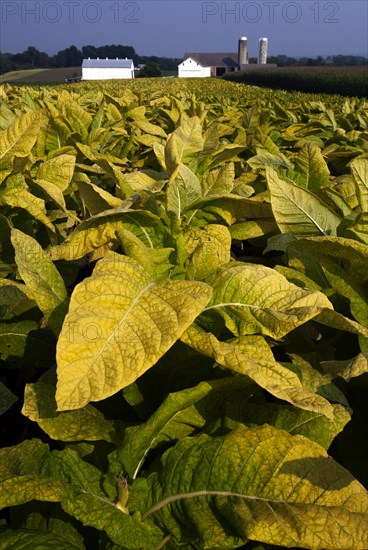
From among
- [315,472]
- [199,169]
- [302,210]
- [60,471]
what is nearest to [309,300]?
[315,472]

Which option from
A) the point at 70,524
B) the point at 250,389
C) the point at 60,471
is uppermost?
the point at 250,389

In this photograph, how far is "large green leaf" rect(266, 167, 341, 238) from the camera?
2.02 m

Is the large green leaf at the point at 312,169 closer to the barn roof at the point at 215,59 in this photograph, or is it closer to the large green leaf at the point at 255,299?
the large green leaf at the point at 255,299

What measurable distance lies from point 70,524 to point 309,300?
31.4 inches

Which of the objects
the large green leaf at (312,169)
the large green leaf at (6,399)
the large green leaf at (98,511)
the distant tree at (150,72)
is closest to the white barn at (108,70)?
the distant tree at (150,72)

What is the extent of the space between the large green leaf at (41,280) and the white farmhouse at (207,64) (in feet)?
374

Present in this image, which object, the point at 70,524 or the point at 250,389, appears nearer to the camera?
the point at 70,524

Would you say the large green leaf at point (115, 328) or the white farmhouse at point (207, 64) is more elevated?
the white farmhouse at point (207, 64)

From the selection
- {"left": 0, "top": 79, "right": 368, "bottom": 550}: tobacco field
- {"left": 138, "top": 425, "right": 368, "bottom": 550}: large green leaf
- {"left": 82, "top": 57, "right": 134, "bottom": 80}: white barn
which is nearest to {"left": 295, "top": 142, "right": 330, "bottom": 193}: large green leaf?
{"left": 0, "top": 79, "right": 368, "bottom": 550}: tobacco field

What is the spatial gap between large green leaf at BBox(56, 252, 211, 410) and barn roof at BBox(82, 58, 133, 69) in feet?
316

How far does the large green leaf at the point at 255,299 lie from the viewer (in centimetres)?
151

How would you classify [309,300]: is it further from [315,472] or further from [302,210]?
[302,210]

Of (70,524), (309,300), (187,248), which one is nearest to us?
(70,524)

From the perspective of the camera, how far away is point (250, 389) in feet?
5.12
